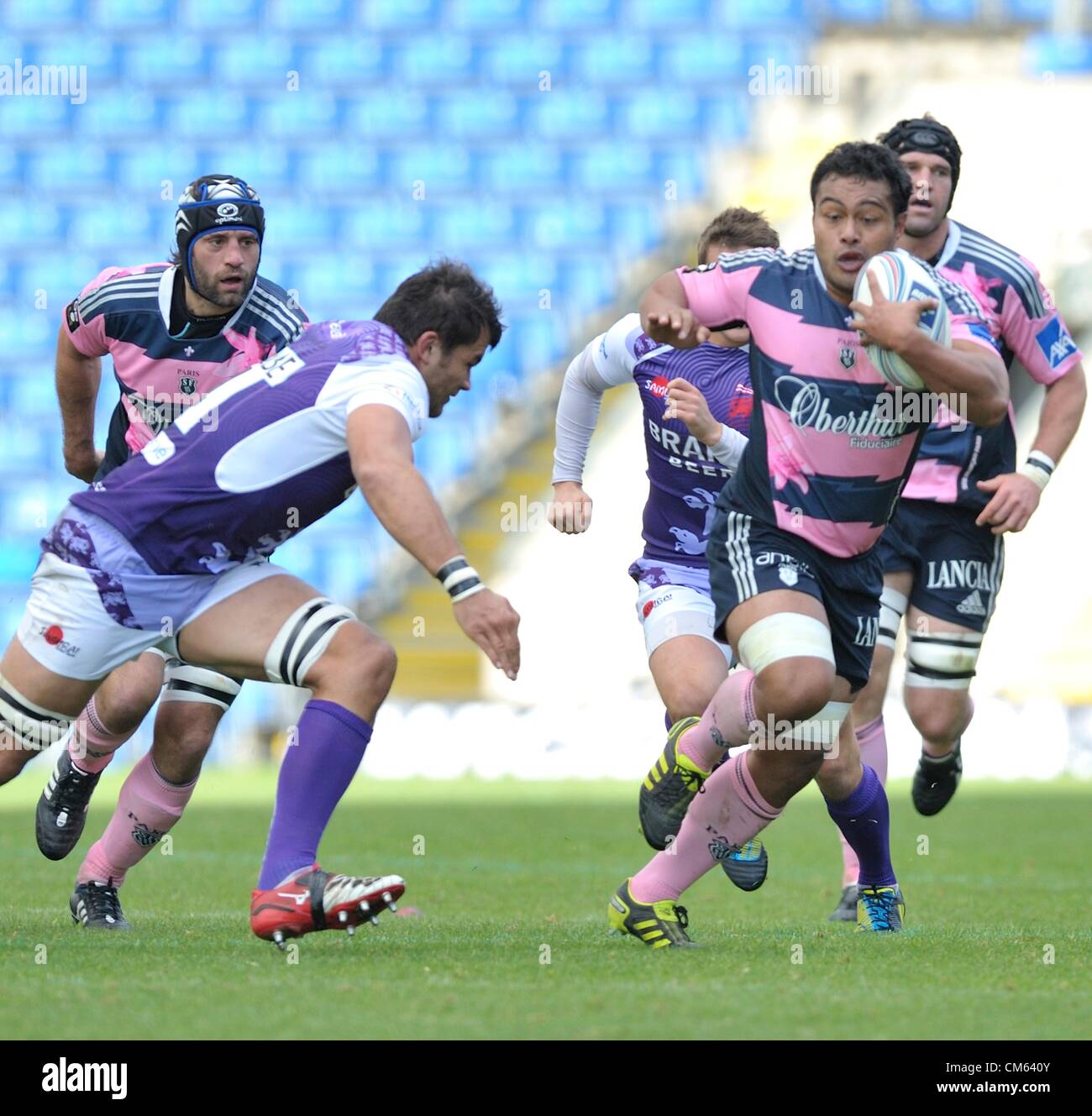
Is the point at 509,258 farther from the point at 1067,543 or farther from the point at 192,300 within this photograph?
the point at 192,300

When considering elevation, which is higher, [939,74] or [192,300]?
[939,74]

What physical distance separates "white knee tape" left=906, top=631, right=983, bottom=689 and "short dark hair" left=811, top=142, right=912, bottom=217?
2401mm

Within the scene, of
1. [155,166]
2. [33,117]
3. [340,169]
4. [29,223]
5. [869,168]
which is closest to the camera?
[869,168]

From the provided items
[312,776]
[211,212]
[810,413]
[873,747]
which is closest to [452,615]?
[873,747]

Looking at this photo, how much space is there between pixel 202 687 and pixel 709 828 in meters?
1.70

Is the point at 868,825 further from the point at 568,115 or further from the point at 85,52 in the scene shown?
the point at 85,52

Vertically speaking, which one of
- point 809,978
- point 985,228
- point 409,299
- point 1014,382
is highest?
point 985,228

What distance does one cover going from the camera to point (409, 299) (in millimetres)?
5348

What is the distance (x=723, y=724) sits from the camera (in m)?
5.74

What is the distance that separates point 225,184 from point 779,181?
18.3 meters

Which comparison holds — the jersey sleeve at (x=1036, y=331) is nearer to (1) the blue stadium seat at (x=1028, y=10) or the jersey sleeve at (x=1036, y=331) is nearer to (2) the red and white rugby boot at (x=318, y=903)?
(2) the red and white rugby boot at (x=318, y=903)

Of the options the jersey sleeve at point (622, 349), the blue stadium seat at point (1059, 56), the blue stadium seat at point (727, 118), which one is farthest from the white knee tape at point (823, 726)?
the blue stadium seat at point (727, 118)

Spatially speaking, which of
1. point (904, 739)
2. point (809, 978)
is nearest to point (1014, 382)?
point (904, 739)

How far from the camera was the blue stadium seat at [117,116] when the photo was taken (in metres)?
26.3
